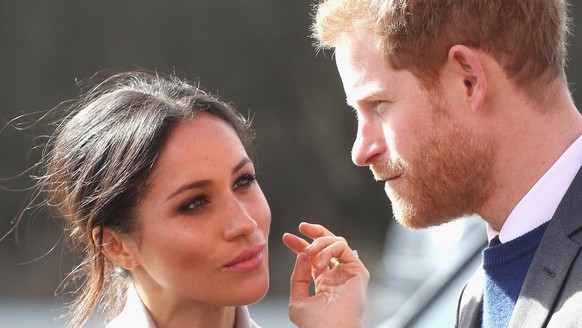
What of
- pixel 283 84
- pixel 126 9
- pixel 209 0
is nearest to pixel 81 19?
pixel 126 9

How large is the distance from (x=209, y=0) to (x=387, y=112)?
12665 millimetres

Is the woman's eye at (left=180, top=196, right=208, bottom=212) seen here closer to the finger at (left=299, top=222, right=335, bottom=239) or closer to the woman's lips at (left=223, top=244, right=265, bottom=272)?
the woman's lips at (left=223, top=244, right=265, bottom=272)

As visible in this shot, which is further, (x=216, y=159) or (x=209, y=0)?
(x=209, y=0)

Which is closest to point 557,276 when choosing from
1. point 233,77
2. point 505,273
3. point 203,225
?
point 505,273

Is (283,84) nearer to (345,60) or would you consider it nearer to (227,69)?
(227,69)

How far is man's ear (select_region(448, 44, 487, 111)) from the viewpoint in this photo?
296 cm

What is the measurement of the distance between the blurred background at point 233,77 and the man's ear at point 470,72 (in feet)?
38.2

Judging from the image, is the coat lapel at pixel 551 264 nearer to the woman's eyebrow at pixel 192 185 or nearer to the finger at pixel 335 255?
the finger at pixel 335 255

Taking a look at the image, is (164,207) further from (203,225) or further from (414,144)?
(414,144)

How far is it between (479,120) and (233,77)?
12.4 meters

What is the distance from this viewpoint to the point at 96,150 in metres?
3.41

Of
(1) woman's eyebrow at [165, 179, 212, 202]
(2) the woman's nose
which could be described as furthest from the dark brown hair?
(2) the woman's nose

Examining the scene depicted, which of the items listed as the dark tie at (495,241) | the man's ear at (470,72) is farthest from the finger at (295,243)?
the man's ear at (470,72)

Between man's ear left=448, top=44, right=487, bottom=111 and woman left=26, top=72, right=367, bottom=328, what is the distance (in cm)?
66
